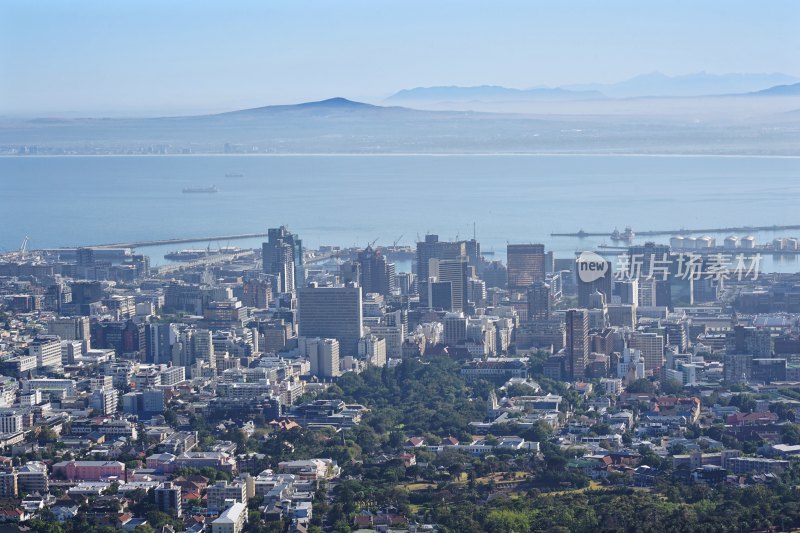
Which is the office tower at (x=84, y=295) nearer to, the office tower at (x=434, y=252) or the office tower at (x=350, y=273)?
the office tower at (x=350, y=273)

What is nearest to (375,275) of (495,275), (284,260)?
(284,260)

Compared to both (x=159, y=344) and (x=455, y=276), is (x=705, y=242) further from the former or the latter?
(x=159, y=344)

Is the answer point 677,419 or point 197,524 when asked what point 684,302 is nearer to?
point 677,419

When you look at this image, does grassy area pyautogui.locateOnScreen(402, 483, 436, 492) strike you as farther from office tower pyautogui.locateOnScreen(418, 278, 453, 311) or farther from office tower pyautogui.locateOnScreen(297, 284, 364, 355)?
office tower pyautogui.locateOnScreen(418, 278, 453, 311)

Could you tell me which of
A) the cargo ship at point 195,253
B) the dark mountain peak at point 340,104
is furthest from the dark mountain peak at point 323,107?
the cargo ship at point 195,253

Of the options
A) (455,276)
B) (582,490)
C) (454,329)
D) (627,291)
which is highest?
(455,276)

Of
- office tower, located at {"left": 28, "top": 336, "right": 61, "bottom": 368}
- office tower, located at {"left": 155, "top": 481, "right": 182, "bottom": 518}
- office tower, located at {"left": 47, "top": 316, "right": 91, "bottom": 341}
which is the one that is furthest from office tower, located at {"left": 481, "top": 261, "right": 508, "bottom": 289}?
office tower, located at {"left": 155, "top": 481, "right": 182, "bottom": 518}

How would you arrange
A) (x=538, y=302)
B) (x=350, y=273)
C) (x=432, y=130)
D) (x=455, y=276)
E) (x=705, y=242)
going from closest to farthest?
(x=538, y=302), (x=455, y=276), (x=350, y=273), (x=705, y=242), (x=432, y=130)
